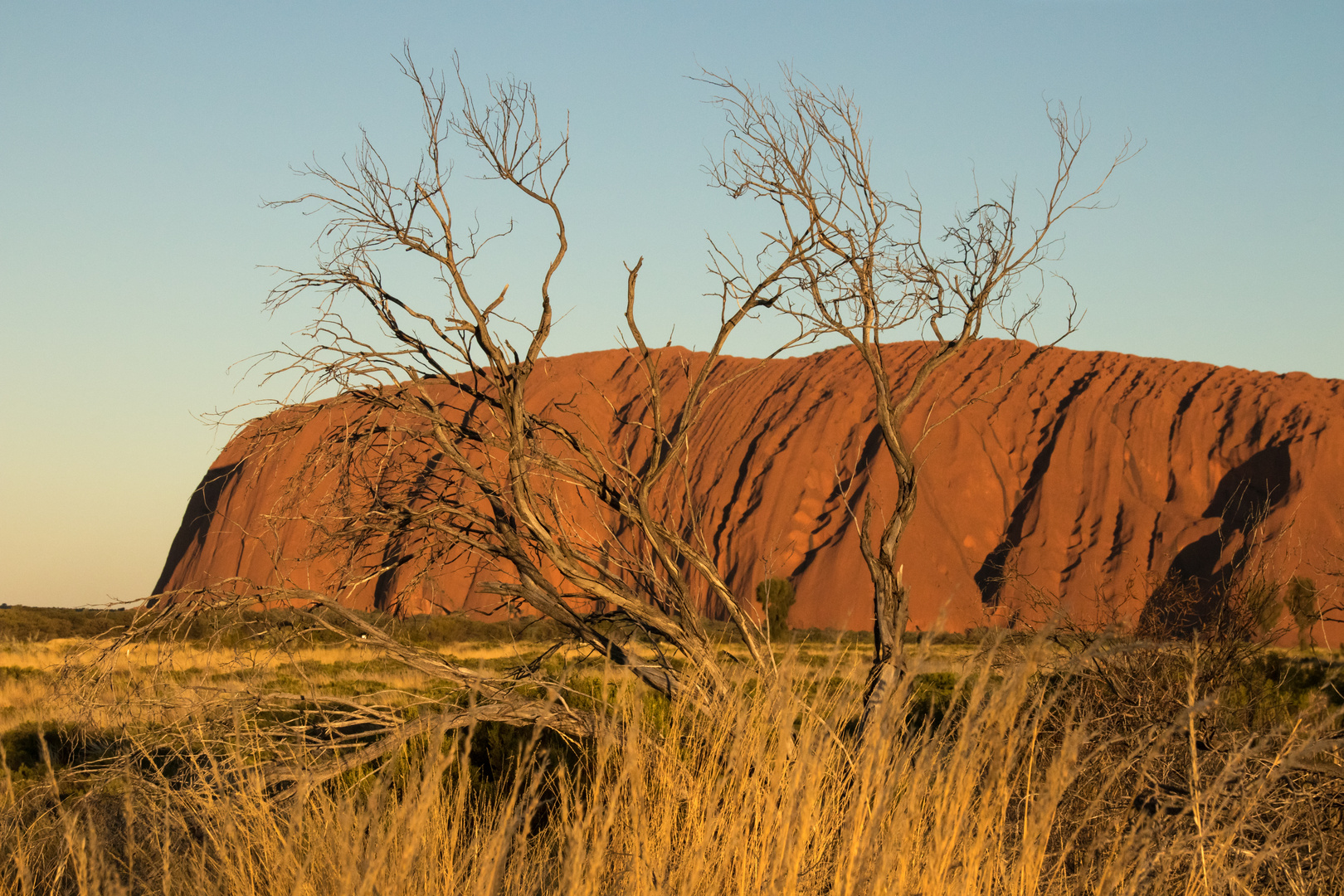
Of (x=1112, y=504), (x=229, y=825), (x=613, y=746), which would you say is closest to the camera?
(x=229, y=825)

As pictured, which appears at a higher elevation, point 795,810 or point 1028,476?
point 1028,476

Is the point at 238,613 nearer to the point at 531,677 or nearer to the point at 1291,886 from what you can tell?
the point at 531,677

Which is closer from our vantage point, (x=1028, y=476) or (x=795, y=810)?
(x=795, y=810)

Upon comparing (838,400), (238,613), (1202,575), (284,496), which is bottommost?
(1202,575)

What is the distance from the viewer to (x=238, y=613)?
5371mm

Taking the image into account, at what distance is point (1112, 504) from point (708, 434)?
20540 millimetres

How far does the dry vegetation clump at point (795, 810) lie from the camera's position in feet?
8.38

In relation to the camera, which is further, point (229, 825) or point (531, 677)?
point (531, 677)

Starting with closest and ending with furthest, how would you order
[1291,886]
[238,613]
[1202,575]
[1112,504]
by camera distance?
1. [1291,886]
2. [238,613]
3. [1202,575]
4. [1112,504]

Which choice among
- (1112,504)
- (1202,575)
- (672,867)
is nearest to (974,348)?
(1112,504)

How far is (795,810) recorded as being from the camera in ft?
8.40

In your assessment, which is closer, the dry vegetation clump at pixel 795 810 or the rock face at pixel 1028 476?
the dry vegetation clump at pixel 795 810

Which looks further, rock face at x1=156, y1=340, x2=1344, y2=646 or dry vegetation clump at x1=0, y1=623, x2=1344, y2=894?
rock face at x1=156, y1=340, x2=1344, y2=646

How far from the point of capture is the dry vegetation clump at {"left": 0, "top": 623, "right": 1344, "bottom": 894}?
2553mm
